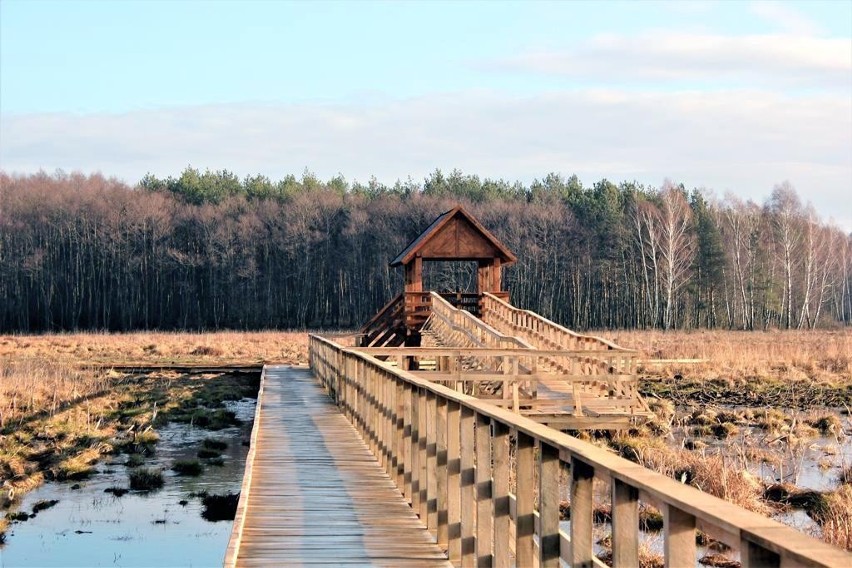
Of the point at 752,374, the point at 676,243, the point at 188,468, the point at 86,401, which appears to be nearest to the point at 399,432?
the point at 188,468

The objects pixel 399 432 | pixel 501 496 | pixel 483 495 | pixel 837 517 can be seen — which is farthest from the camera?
pixel 837 517

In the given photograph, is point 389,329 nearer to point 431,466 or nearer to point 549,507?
point 431,466

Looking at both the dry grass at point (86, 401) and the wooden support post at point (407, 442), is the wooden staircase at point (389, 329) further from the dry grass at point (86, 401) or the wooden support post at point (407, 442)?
the wooden support post at point (407, 442)

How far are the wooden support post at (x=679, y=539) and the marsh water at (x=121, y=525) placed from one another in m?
8.76

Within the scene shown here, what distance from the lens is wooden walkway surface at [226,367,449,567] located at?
302 inches

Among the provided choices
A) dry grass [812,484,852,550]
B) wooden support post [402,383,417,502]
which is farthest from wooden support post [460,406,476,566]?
dry grass [812,484,852,550]

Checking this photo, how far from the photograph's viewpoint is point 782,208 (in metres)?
77.7

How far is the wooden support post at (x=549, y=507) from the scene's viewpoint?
193 inches

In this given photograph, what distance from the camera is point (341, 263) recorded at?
7956 centimetres

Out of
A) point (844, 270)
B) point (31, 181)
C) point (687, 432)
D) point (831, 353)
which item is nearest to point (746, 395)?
point (687, 432)

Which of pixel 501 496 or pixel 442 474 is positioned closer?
pixel 501 496

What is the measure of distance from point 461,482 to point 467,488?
71 mm

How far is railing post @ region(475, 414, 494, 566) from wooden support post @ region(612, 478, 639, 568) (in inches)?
98.4

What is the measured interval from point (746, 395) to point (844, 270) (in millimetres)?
62933
